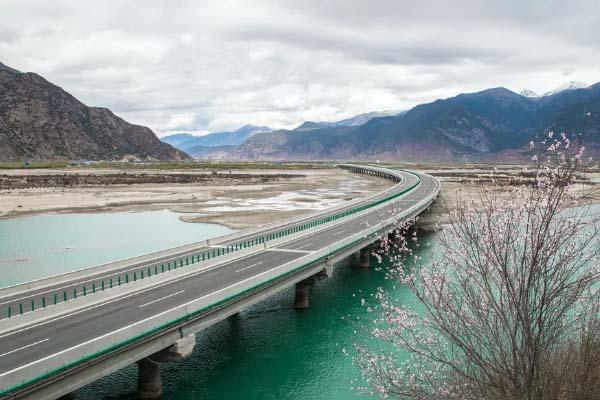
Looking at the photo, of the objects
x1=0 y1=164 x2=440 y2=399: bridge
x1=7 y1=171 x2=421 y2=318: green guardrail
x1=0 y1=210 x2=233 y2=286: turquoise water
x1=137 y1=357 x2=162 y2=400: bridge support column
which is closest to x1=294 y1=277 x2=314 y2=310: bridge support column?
x1=0 y1=164 x2=440 y2=399: bridge

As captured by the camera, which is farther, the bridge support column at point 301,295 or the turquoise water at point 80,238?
the turquoise water at point 80,238

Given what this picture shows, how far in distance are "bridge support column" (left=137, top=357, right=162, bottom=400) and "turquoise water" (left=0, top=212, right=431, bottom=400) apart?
0.64 meters

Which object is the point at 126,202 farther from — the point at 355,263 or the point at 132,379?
the point at 132,379

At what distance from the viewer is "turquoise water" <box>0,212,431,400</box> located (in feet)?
80.7

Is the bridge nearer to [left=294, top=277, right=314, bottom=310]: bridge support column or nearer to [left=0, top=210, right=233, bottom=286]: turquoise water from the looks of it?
[left=294, top=277, right=314, bottom=310]: bridge support column

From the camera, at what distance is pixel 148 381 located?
23.5m

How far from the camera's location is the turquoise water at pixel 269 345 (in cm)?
2459

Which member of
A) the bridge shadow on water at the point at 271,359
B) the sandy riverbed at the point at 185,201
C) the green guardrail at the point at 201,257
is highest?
the green guardrail at the point at 201,257

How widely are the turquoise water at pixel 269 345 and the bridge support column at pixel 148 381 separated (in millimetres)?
642

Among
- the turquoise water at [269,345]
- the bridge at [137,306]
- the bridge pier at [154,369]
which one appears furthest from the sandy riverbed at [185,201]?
the bridge pier at [154,369]

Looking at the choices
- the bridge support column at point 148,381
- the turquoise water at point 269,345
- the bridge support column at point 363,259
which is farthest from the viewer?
the bridge support column at point 363,259

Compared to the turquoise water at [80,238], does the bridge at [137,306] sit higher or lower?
higher

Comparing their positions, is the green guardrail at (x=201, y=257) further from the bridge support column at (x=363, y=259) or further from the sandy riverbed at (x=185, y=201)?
the sandy riverbed at (x=185, y=201)

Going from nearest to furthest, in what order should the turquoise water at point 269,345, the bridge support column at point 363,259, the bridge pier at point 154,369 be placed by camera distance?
the bridge pier at point 154,369
the turquoise water at point 269,345
the bridge support column at point 363,259
